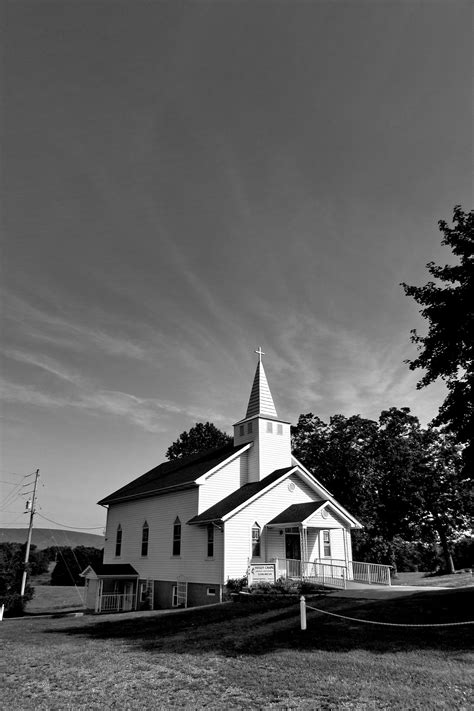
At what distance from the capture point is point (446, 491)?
4319 centimetres

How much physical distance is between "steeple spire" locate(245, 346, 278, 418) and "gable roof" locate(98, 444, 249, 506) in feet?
7.67

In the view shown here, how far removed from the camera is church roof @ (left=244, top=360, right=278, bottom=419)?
3409cm

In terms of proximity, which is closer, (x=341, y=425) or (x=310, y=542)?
(x=310, y=542)

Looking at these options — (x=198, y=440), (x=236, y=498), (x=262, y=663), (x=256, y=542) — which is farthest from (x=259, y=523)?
(x=198, y=440)

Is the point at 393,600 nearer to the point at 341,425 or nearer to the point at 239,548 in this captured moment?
the point at 239,548

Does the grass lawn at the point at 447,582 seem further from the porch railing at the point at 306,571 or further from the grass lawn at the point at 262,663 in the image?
the grass lawn at the point at 262,663

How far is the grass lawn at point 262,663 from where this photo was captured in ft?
32.2

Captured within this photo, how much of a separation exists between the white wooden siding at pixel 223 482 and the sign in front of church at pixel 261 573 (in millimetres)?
4790

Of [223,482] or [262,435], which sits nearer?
[223,482]

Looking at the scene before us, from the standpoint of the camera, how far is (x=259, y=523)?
29.1m

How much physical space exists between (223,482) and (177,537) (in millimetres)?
4167

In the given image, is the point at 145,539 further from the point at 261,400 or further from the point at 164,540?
the point at 261,400

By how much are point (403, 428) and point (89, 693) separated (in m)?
38.3

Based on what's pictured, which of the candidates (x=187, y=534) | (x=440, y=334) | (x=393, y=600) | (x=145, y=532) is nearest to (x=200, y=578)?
(x=187, y=534)
